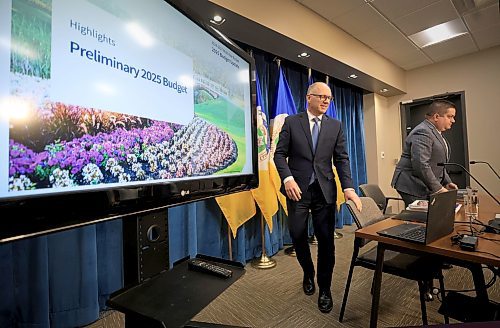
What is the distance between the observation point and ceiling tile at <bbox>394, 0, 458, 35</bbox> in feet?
9.04

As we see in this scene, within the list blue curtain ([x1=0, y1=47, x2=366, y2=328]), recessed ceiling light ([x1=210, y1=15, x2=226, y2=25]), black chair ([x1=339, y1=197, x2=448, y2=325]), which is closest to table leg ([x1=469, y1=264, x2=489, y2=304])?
black chair ([x1=339, y1=197, x2=448, y2=325])

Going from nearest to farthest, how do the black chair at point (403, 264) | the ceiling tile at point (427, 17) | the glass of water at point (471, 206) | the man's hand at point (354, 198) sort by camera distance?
the black chair at point (403, 264), the glass of water at point (471, 206), the man's hand at point (354, 198), the ceiling tile at point (427, 17)

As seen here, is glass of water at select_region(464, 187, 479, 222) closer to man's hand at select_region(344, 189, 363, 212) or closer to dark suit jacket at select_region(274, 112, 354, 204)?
man's hand at select_region(344, 189, 363, 212)

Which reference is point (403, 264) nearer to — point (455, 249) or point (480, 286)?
point (480, 286)

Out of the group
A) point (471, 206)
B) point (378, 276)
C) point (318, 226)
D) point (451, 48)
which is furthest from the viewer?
point (451, 48)

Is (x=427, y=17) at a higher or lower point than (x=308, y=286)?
higher

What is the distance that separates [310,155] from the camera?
5.90 ft

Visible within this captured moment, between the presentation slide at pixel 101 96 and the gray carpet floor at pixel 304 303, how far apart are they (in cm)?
107

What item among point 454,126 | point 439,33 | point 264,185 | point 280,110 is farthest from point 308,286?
point 454,126

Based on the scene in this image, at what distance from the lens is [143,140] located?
0.71 meters

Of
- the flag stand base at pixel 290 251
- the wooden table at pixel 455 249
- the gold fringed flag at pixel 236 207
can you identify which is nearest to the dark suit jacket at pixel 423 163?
the wooden table at pixel 455 249

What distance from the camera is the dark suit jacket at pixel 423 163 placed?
2088 millimetres

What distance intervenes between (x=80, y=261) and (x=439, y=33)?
4.46 m

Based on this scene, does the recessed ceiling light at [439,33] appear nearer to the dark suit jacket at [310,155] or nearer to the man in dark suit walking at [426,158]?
the man in dark suit walking at [426,158]
